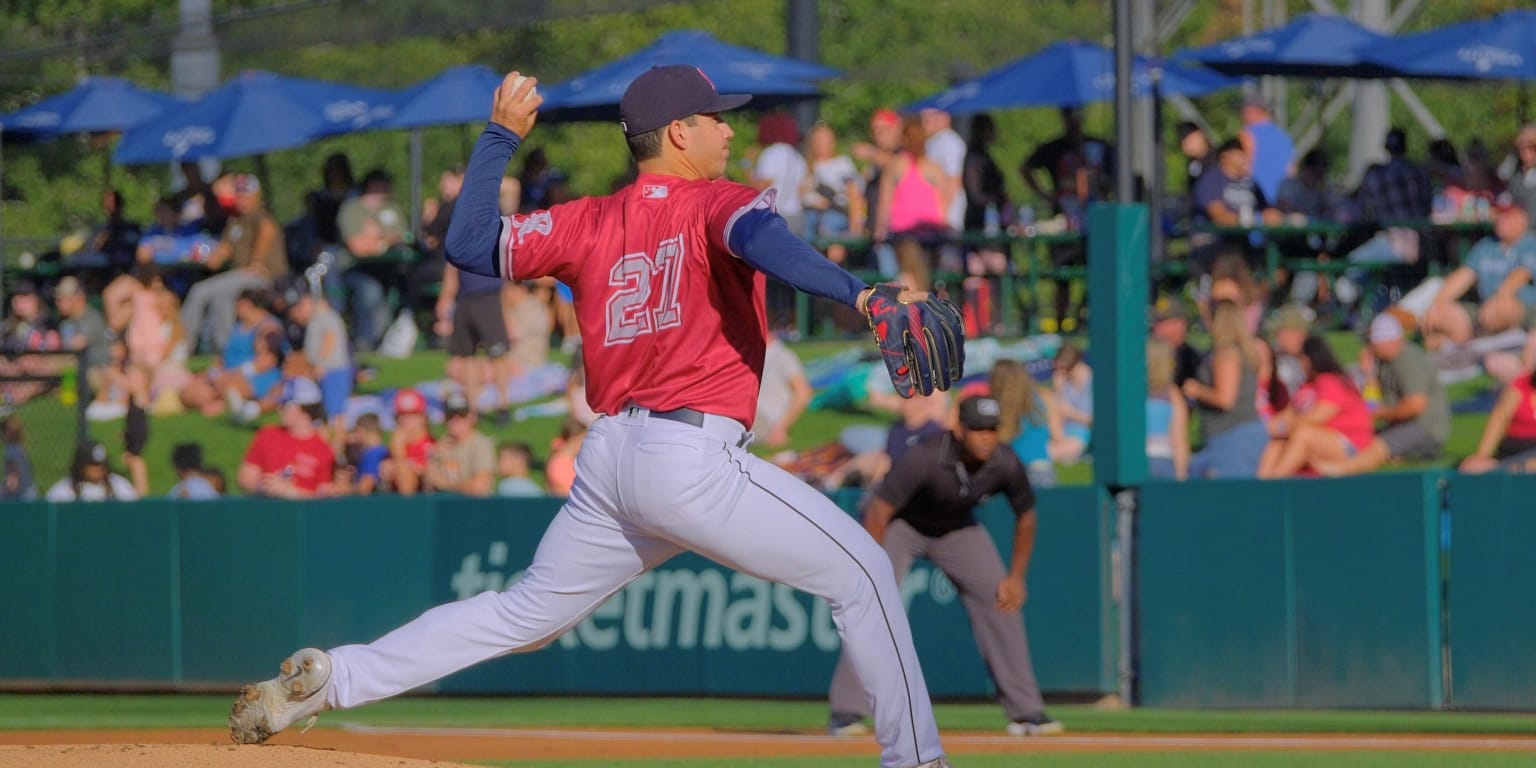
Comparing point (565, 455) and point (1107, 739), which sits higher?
point (565, 455)

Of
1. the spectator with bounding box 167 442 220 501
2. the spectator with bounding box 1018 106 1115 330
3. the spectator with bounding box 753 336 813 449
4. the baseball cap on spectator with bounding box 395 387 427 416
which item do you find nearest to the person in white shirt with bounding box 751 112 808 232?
the spectator with bounding box 1018 106 1115 330

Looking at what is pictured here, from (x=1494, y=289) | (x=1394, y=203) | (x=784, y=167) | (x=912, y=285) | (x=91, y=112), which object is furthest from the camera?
(x=91, y=112)

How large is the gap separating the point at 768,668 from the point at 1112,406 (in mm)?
2575

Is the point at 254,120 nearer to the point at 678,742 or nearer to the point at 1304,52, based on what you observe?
the point at 1304,52

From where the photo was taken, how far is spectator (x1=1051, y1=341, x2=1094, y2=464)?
47.7ft

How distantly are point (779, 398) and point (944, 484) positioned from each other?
5127 millimetres

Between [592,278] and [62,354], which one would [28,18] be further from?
[592,278]

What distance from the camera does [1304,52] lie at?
1816 cm

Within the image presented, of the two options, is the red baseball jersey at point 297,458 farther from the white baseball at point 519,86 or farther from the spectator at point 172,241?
the white baseball at point 519,86

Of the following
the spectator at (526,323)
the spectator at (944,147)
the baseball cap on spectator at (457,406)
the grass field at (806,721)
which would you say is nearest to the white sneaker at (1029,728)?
the grass field at (806,721)

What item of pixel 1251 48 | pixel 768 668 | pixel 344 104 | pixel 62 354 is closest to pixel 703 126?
pixel 768 668

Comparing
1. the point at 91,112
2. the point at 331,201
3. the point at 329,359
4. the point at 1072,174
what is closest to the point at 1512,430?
the point at 1072,174

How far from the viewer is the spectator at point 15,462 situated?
16.7 metres

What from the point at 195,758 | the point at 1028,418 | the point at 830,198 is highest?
the point at 830,198
